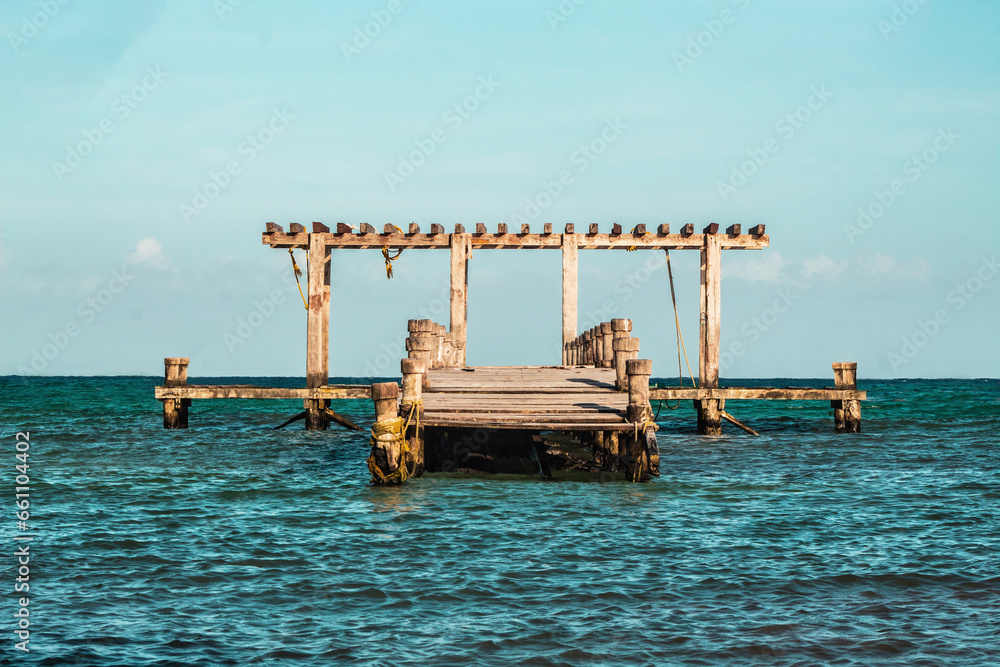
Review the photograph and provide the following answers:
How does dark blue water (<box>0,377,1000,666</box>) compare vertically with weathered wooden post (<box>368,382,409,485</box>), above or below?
below

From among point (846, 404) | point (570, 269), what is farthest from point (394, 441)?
point (846, 404)

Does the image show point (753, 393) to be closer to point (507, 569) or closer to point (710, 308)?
point (710, 308)

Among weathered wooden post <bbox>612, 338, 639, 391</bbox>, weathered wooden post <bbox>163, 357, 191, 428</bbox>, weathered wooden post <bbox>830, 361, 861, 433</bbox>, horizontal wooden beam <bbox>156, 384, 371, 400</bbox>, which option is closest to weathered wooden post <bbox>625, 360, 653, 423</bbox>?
weathered wooden post <bbox>612, 338, 639, 391</bbox>

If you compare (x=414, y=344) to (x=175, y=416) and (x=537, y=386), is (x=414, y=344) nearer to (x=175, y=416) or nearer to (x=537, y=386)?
(x=537, y=386)

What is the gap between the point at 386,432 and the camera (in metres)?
13.4

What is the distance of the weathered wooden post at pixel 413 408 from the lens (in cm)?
1403

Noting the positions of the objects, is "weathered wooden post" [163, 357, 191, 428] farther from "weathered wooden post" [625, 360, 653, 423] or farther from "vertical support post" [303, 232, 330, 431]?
"weathered wooden post" [625, 360, 653, 423]

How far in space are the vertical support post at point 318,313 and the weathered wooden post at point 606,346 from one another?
724 cm

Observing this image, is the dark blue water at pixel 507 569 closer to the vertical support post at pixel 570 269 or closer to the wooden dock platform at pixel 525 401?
the wooden dock platform at pixel 525 401

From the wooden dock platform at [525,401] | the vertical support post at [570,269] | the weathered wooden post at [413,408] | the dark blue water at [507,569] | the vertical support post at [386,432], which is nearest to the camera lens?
the dark blue water at [507,569]

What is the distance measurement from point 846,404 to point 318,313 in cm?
1471

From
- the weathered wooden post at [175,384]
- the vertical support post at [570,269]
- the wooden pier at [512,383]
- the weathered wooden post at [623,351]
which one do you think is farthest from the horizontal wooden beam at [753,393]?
the weathered wooden post at [175,384]

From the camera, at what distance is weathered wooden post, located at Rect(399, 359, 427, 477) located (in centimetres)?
1403

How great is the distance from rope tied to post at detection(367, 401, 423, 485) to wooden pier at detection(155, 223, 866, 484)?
2 cm
